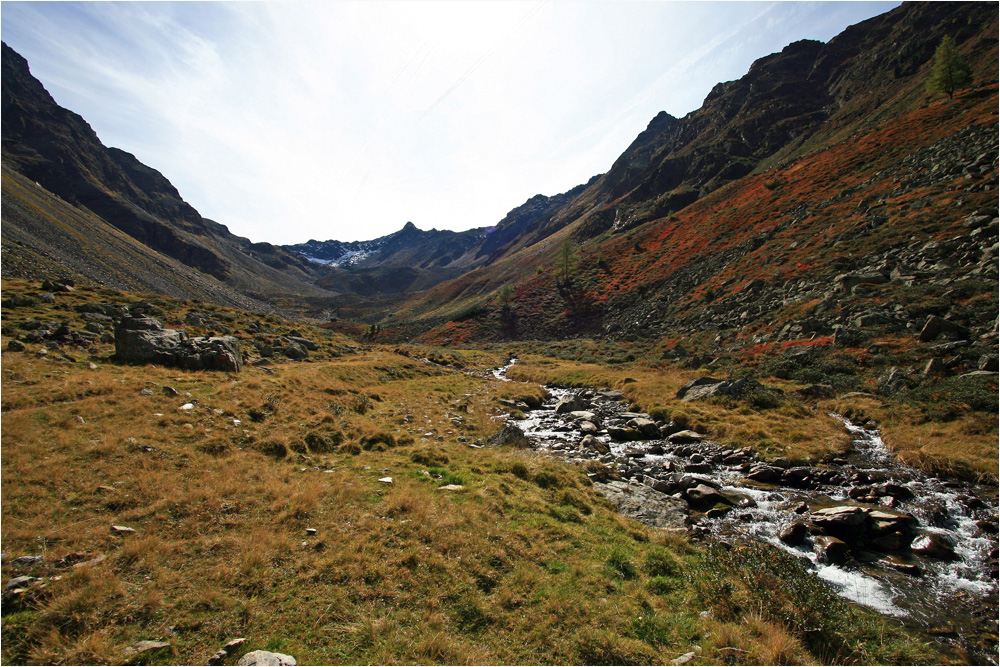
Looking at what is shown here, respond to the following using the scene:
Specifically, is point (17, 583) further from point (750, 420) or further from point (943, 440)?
point (943, 440)

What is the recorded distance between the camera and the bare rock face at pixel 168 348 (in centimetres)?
1734

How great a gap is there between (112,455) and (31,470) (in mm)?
1285

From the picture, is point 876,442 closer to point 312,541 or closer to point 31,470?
point 312,541

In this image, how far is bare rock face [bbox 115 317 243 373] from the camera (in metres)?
17.3

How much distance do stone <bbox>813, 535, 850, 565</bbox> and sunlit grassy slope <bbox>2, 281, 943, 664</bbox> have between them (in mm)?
1669

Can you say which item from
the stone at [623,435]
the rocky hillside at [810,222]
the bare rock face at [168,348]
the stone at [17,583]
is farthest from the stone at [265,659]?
the rocky hillside at [810,222]

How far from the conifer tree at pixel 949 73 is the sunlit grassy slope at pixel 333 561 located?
289ft

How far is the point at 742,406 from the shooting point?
19.9 meters

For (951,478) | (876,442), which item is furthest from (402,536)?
(876,442)

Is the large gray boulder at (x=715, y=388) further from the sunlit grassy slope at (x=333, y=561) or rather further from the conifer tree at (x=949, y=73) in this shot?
the conifer tree at (x=949, y=73)

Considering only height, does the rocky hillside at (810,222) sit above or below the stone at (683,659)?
above

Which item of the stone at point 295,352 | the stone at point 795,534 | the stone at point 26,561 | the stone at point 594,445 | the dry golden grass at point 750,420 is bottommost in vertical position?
the stone at point 594,445

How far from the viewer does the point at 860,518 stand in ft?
32.1

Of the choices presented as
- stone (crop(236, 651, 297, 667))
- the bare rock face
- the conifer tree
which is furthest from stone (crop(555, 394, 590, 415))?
the conifer tree
